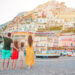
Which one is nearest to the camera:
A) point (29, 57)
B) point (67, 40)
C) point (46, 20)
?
point (29, 57)

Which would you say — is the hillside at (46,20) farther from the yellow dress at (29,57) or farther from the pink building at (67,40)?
the yellow dress at (29,57)

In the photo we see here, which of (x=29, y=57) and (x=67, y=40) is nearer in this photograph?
(x=29, y=57)

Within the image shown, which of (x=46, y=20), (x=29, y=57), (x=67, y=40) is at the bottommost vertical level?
(x=67, y=40)

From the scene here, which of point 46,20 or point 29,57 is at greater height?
point 46,20

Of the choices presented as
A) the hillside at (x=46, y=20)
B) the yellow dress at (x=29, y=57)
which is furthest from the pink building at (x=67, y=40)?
the yellow dress at (x=29, y=57)

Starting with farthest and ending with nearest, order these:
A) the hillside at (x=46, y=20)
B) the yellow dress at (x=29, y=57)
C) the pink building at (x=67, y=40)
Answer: the hillside at (x=46, y=20) → the pink building at (x=67, y=40) → the yellow dress at (x=29, y=57)

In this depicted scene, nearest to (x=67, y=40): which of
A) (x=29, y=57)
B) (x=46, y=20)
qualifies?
(x=46, y=20)

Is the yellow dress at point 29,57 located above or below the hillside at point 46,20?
below

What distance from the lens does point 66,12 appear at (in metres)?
40.7

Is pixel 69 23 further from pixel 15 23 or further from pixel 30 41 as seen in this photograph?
pixel 30 41

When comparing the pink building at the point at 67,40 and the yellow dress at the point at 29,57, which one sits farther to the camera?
the pink building at the point at 67,40

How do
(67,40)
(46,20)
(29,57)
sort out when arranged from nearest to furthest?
(29,57) < (67,40) < (46,20)

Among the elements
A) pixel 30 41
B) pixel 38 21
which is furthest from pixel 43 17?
pixel 30 41

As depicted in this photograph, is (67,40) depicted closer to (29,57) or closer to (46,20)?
(46,20)
